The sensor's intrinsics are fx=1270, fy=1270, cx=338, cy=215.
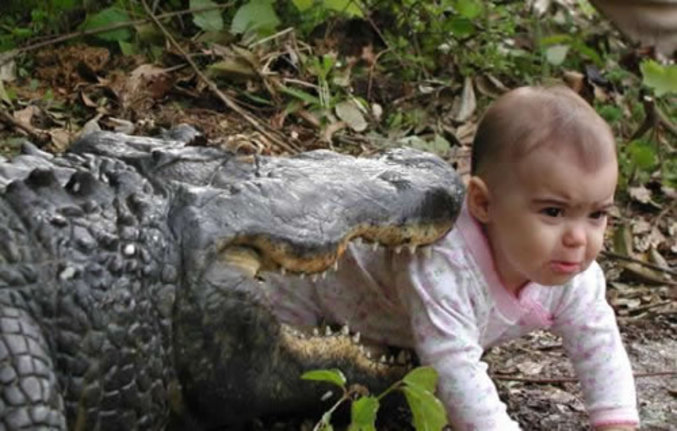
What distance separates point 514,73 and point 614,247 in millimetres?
1499

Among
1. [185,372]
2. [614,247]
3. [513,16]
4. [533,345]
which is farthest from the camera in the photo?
[513,16]

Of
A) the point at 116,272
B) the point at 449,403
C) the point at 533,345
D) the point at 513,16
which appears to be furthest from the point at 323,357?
the point at 513,16

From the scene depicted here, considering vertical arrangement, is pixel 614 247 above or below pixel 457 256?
below

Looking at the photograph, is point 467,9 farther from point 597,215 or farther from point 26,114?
point 597,215

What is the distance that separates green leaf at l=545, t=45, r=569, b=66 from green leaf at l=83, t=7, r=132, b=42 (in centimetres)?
179

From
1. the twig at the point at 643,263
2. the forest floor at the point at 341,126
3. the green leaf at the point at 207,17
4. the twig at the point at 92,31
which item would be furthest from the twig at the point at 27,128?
the twig at the point at 643,263

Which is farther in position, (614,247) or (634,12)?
(634,12)

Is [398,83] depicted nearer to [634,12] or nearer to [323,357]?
Answer: [634,12]

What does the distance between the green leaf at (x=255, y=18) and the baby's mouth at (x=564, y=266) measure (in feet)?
8.68

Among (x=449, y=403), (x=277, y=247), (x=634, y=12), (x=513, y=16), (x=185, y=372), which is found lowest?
(x=513, y=16)

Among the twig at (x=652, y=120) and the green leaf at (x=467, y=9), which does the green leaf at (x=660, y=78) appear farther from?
the green leaf at (x=467, y=9)

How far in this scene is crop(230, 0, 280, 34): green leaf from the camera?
491 centimetres

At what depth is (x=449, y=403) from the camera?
249 cm

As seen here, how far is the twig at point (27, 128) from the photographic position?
4.19 metres
